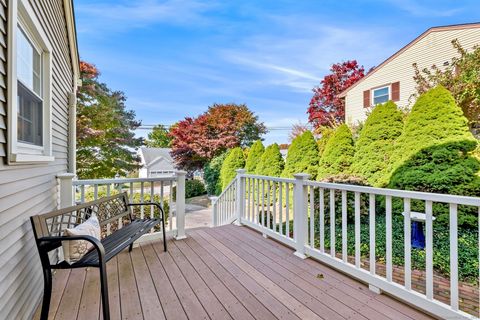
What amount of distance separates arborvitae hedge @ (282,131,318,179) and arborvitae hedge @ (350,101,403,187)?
4.78 feet

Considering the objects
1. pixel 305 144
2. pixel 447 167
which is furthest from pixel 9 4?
pixel 305 144

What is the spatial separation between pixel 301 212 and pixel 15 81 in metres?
2.82

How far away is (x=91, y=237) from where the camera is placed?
1745 mm

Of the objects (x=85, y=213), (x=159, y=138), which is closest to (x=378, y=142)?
(x=85, y=213)

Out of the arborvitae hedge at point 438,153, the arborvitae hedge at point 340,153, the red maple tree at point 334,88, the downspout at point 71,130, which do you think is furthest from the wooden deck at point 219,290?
the red maple tree at point 334,88

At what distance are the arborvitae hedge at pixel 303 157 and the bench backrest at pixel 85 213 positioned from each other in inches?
222

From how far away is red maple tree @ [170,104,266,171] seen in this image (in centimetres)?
1430

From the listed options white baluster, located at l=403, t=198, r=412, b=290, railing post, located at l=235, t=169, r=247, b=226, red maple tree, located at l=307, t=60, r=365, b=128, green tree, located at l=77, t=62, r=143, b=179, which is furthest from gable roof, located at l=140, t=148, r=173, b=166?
white baluster, located at l=403, t=198, r=412, b=290

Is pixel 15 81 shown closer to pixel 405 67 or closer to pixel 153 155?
pixel 405 67

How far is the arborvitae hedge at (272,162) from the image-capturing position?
355 inches

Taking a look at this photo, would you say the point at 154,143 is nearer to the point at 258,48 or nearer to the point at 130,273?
the point at 258,48

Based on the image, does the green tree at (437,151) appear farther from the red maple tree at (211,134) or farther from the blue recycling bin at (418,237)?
the red maple tree at (211,134)

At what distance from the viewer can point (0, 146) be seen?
1436mm

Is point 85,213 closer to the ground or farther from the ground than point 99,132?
closer to the ground
